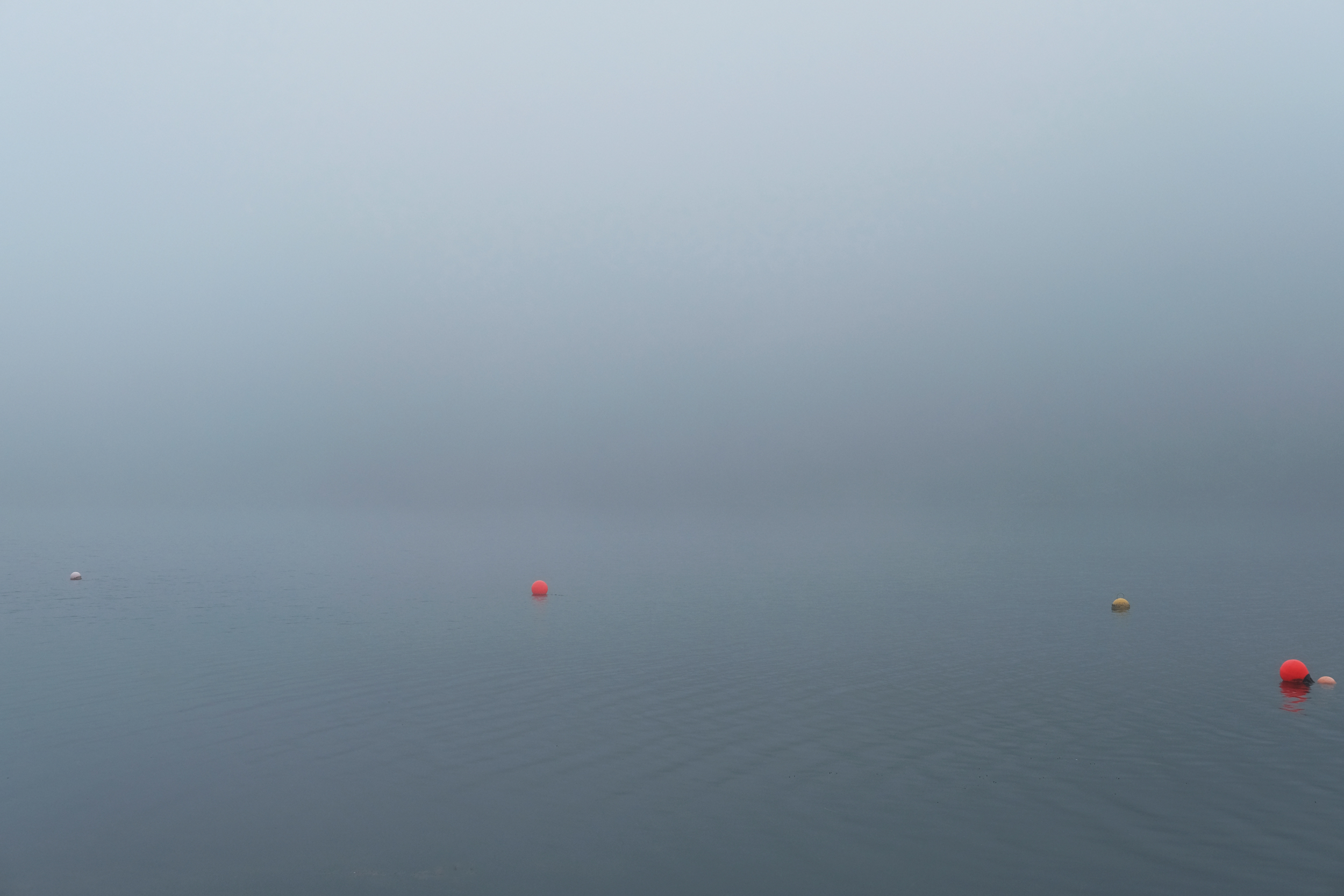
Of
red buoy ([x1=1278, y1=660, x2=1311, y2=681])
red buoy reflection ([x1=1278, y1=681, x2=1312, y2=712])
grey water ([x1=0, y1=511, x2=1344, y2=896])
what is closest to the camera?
grey water ([x1=0, y1=511, x2=1344, y2=896])

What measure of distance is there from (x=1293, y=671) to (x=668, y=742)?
1596 centimetres

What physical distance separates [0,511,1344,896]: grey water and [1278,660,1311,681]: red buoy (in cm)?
40

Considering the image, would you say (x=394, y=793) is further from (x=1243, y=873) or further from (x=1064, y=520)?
(x=1064, y=520)

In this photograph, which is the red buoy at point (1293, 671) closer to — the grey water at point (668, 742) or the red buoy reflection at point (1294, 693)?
the red buoy reflection at point (1294, 693)

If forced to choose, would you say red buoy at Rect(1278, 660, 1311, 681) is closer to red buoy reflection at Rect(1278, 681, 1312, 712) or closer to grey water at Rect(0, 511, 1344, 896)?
red buoy reflection at Rect(1278, 681, 1312, 712)

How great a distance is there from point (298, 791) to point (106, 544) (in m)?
77.5

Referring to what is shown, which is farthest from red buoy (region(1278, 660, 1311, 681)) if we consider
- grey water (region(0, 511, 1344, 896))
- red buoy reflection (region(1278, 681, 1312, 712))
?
grey water (region(0, 511, 1344, 896))

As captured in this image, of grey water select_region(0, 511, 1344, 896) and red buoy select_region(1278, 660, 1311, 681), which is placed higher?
red buoy select_region(1278, 660, 1311, 681)

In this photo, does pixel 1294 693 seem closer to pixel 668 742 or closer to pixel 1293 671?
pixel 1293 671

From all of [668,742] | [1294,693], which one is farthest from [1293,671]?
[668,742]

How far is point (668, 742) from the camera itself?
18.9 metres

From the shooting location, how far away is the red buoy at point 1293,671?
24.0 metres

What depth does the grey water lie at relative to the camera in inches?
507

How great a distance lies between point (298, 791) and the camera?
51.9 feet
